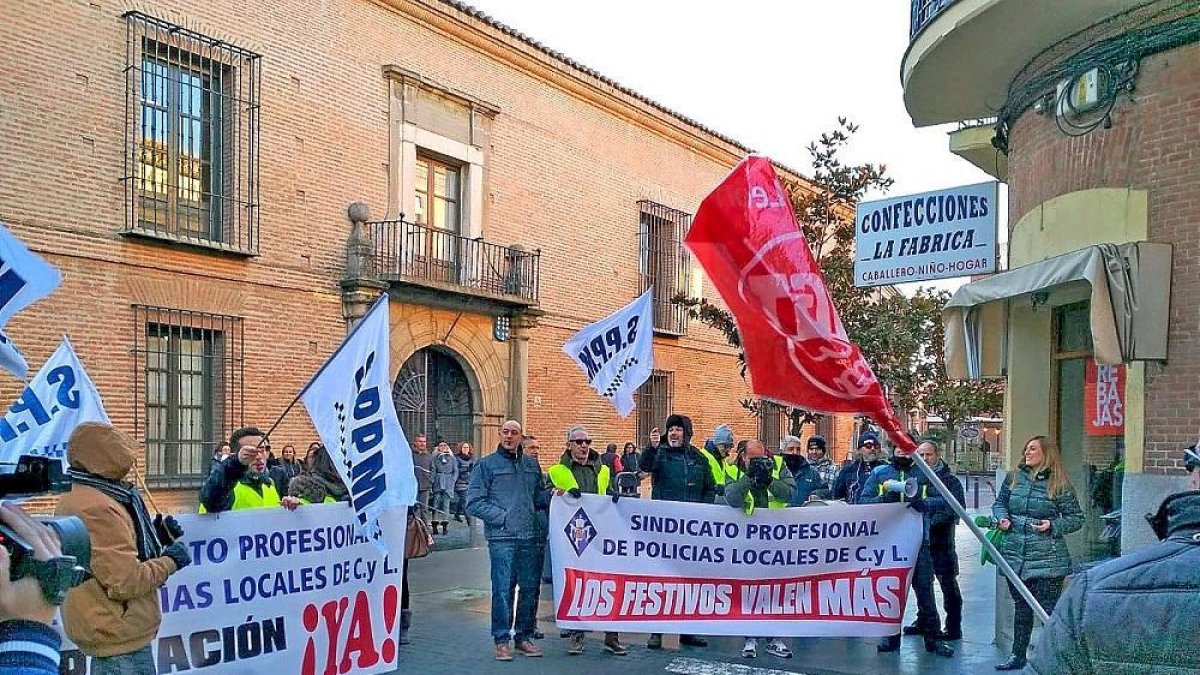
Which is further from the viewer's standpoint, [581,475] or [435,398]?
[435,398]

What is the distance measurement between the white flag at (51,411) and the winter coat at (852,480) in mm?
6249

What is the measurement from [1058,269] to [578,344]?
501 centimetres

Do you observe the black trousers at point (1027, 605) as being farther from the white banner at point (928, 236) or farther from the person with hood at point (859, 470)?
the white banner at point (928, 236)

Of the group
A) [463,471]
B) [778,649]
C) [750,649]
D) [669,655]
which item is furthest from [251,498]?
[463,471]

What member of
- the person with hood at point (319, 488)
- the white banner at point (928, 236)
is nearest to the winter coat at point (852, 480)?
the white banner at point (928, 236)

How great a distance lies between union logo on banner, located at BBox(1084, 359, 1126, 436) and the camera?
8.45 meters

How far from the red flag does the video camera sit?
347cm

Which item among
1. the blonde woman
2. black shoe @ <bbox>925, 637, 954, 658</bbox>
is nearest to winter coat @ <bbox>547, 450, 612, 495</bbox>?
black shoe @ <bbox>925, 637, 954, 658</bbox>

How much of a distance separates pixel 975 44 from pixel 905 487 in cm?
366

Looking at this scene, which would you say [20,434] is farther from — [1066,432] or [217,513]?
[1066,432]

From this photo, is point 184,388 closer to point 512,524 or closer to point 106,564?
point 512,524

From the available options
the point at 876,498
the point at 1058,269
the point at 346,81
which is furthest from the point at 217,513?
the point at 346,81

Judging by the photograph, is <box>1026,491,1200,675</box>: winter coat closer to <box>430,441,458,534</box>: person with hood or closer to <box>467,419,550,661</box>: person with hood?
<box>467,419,550,661</box>: person with hood

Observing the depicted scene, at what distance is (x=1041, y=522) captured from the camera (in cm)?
757
